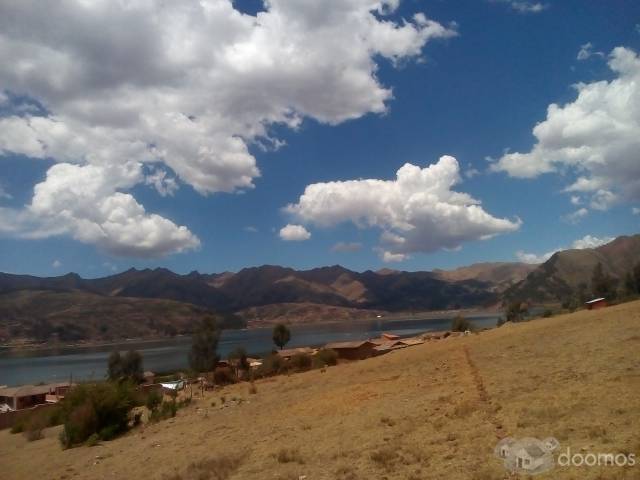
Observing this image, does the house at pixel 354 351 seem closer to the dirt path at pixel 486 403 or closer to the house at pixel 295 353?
the house at pixel 295 353

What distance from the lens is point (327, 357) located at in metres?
56.9

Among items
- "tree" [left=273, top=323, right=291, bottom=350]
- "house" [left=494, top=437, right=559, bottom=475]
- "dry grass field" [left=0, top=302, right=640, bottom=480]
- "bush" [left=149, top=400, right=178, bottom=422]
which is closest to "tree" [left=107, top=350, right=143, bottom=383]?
"tree" [left=273, top=323, right=291, bottom=350]

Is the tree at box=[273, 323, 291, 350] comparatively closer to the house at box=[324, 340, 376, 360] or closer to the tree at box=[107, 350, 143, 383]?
the tree at box=[107, 350, 143, 383]

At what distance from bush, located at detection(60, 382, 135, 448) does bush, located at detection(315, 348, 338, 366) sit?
24.2m

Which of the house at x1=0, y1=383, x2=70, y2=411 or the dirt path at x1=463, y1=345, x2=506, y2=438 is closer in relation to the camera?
the dirt path at x1=463, y1=345, x2=506, y2=438

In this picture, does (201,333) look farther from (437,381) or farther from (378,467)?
(378,467)

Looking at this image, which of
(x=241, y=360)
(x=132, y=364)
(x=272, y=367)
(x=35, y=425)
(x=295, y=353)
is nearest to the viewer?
(x=35, y=425)

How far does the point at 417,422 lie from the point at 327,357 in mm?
40879

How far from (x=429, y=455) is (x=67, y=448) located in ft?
78.1

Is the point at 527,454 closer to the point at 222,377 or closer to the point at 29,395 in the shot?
the point at 222,377

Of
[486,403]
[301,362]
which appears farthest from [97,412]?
[301,362]

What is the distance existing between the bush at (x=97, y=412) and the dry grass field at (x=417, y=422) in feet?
4.46

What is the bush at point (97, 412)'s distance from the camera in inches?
1214

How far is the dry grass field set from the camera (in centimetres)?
1248
